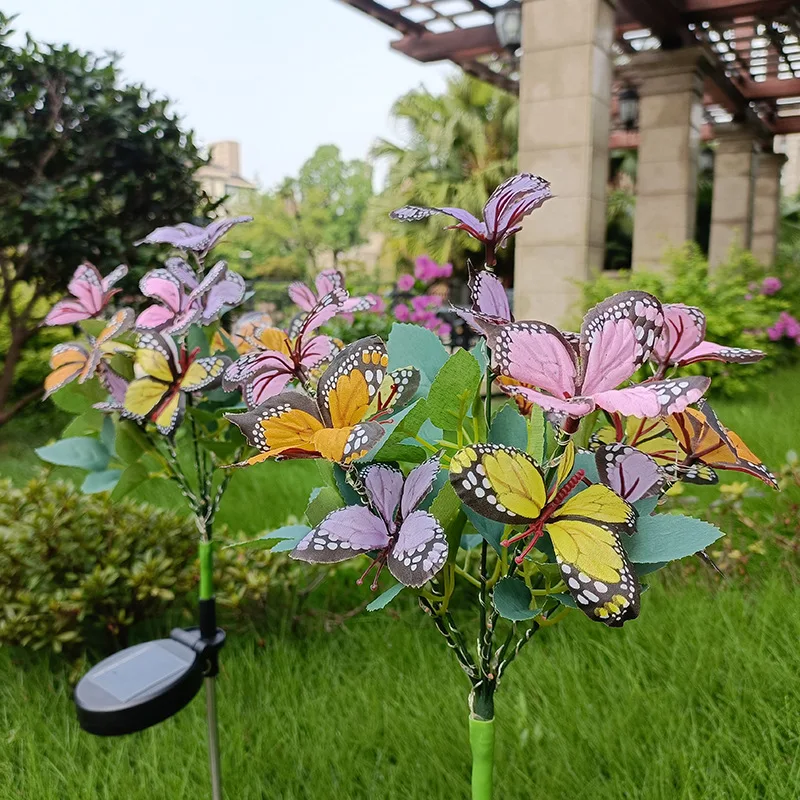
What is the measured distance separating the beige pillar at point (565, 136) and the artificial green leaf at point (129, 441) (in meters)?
4.09

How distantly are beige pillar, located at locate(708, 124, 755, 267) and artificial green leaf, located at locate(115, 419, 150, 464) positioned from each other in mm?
9864

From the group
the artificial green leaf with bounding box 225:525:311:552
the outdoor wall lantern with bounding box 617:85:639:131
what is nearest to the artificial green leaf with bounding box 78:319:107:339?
the artificial green leaf with bounding box 225:525:311:552

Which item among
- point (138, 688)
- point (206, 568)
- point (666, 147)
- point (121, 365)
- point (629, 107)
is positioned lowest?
point (138, 688)

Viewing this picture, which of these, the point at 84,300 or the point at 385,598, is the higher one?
the point at 84,300

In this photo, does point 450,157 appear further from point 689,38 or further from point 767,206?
point 689,38

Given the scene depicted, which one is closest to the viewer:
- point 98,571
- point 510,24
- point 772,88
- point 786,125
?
point 98,571

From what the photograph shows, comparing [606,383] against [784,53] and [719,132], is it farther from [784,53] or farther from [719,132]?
[719,132]

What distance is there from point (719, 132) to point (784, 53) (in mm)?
1910

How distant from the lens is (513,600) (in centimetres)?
56

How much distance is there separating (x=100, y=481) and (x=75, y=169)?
3.62m

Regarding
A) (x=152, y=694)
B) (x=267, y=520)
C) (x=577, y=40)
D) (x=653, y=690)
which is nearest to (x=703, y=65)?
(x=577, y=40)

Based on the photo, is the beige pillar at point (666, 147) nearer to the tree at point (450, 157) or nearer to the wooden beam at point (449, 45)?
the wooden beam at point (449, 45)

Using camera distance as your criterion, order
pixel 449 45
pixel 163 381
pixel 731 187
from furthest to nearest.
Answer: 1. pixel 731 187
2. pixel 449 45
3. pixel 163 381

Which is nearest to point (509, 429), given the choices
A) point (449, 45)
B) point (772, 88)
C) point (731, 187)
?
point (449, 45)
